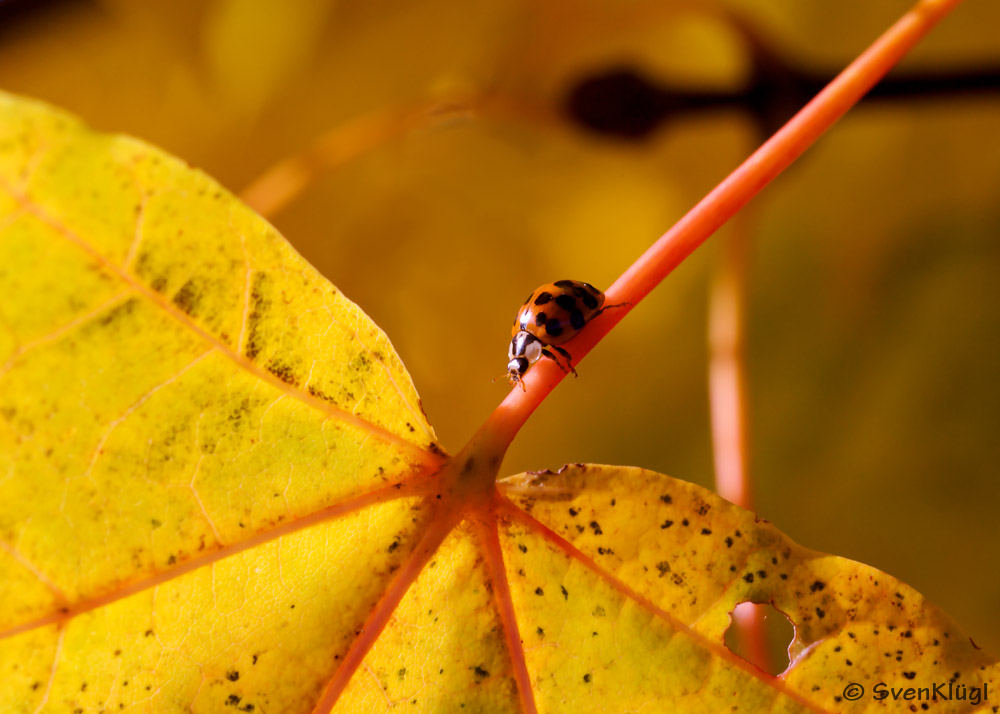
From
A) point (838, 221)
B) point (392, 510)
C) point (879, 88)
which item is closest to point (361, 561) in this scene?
point (392, 510)

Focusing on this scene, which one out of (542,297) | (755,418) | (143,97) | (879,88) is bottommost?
(542,297)

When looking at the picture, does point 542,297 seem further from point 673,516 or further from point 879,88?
point 879,88

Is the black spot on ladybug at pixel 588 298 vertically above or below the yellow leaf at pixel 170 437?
above

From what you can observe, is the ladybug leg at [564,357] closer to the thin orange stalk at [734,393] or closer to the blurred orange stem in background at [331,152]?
the thin orange stalk at [734,393]

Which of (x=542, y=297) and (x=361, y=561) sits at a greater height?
(x=542, y=297)

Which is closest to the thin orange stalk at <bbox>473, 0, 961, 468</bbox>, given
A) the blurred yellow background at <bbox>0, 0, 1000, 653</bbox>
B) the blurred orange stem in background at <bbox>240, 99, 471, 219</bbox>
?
the blurred yellow background at <bbox>0, 0, 1000, 653</bbox>

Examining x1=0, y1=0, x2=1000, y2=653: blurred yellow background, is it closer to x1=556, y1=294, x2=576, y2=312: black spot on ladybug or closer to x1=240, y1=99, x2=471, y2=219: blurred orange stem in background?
x1=240, y1=99, x2=471, y2=219: blurred orange stem in background

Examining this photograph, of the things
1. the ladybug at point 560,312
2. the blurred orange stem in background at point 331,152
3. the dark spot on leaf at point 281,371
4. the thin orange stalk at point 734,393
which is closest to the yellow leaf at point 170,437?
the dark spot on leaf at point 281,371
